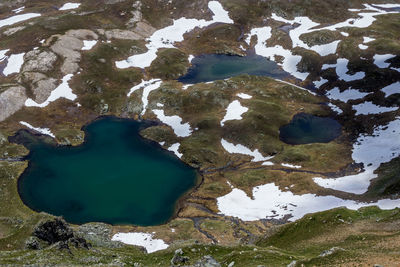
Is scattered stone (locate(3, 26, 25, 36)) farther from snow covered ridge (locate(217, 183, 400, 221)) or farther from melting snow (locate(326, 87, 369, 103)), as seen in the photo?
melting snow (locate(326, 87, 369, 103))

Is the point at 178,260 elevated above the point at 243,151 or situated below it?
above

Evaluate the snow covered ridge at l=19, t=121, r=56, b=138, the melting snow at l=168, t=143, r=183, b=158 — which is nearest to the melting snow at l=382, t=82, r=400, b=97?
the melting snow at l=168, t=143, r=183, b=158

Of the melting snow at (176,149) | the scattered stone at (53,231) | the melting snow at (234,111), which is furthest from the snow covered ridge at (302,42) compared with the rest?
the scattered stone at (53,231)

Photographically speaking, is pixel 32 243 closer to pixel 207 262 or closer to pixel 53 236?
pixel 53 236

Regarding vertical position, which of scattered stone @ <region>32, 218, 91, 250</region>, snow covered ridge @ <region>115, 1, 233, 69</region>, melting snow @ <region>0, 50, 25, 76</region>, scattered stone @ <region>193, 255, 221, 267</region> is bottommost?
snow covered ridge @ <region>115, 1, 233, 69</region>

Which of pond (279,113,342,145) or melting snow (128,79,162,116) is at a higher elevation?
melting snow (128,79,162,116)

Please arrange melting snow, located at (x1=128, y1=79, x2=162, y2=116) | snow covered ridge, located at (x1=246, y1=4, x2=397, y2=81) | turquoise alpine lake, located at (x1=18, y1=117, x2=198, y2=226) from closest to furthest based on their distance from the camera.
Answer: turquoise alpine lake, located at (x1=18, y1=117, x2=198, y2=226)
melting snow, located at (x1=128, y1=79, x2=162, y2=116)
snow covered ridge, located at (x1=246, y1=4, x2=397, y2=81)

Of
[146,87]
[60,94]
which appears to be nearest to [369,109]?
[146,87]

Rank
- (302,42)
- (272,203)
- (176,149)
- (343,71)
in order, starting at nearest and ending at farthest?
(272,203), (176,149), (343,71), (302,42)

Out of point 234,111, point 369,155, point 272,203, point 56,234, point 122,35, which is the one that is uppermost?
point 56,234
